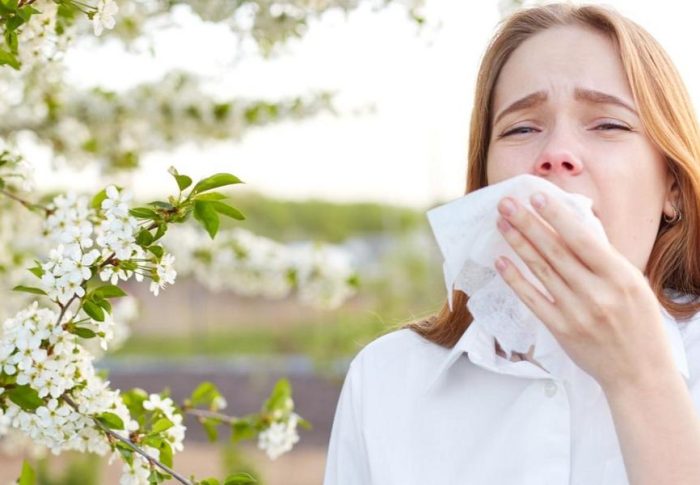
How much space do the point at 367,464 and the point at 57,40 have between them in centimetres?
81

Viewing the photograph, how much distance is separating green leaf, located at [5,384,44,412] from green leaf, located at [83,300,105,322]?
0.13 m

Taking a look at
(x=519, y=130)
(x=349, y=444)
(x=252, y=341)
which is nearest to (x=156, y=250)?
(x=349, y=444)

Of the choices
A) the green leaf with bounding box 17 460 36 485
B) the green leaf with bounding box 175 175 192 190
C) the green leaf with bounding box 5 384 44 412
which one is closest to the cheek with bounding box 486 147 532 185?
the green leaf with bounding box 175 175 192 190

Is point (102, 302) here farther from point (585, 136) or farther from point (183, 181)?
point (585, 136)

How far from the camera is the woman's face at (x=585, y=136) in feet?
4.30

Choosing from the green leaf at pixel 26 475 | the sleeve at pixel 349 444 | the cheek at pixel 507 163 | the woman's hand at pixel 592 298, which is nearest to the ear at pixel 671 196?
the cheek at pixel 507 163

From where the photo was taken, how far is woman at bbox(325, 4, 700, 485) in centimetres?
114

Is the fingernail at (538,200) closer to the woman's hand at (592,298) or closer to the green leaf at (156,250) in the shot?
the woman's hand at (592,298)

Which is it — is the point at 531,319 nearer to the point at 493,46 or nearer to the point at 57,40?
the point at 493,46

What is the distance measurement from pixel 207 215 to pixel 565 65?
1.68ft

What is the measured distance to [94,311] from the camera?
134 centimetres

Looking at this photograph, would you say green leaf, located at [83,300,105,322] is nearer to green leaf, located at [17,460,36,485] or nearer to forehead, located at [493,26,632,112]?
green leaf, located at [17,460,36,485]

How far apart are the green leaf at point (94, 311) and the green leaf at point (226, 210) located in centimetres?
20

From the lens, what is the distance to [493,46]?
5.07 feet
